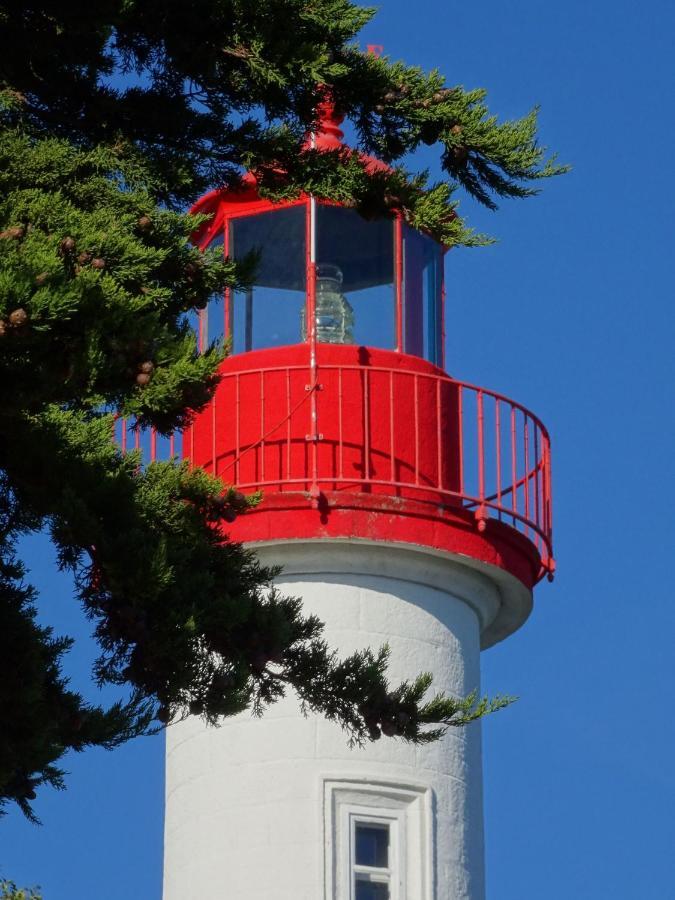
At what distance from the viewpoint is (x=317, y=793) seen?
1631 centimetres

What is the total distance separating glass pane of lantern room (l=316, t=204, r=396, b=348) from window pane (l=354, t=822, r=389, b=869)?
319 centimetres

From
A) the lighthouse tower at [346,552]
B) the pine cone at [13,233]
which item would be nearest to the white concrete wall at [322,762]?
the lighthouse tower at [346,552]

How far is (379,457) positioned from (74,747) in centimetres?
500

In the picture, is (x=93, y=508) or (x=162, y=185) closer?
(x=93, y=508)

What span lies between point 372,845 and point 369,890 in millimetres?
283

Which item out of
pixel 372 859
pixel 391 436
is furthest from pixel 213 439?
pixel 372 859

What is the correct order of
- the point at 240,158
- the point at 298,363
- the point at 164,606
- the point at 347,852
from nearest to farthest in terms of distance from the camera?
the point at 164,606
the point at 240,158
the point at 347,852
the point at 298,363

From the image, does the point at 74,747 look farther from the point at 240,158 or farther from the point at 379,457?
→ the point at 379,457

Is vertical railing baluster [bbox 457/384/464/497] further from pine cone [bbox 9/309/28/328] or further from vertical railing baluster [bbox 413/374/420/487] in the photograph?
pine cone [bbox 9/309/28/328]

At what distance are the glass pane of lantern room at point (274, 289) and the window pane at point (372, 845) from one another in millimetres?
3227

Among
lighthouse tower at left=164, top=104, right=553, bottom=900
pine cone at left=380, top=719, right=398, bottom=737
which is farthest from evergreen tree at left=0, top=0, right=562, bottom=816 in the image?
Result: lighthouse tower at left=164, top=104, right=553, bottom=900

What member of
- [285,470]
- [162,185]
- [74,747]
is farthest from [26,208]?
[285,470]

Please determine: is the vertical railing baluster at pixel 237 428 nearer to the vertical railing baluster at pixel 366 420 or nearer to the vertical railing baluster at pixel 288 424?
the vertical railing baluster at pixel 288 424

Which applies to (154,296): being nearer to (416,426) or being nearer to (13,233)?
(13,233)
